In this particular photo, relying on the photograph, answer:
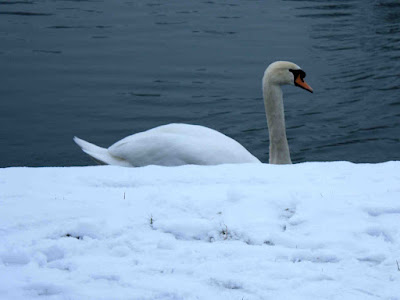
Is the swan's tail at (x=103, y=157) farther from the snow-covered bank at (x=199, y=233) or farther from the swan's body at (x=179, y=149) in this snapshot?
the snow-covered bank at (x=199, y=233)

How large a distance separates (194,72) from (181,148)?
5611 mm

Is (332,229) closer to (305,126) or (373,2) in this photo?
(305,126)

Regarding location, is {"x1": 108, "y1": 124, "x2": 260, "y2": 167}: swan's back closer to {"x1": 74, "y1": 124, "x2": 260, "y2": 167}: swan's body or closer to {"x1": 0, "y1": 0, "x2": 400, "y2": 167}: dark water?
{"x1": 74, "y1": 124, "x2": 260, "y2": 167}: swan's body

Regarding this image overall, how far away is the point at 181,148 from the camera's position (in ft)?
23.2

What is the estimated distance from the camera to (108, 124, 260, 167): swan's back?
6969mm

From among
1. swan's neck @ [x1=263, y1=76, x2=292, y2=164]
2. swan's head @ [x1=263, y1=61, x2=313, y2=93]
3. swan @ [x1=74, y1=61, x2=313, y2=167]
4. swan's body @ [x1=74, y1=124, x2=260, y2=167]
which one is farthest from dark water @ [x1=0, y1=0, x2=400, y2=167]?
swan's body @ [x1=74, y1=124, x2=260, y2=167]

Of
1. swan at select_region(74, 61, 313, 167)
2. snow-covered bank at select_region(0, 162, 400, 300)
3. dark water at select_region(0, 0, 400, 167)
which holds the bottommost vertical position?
dark water at select_region(0, 0, 400, 167)

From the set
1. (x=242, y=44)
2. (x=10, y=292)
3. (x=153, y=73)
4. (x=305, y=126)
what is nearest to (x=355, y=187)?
(x=10, y=292)

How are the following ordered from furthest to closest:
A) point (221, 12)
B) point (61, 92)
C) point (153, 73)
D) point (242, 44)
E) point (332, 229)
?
point (221, 12) < point (242, 44) < point (153, 73) < point (61, 92) < point (332, 229)

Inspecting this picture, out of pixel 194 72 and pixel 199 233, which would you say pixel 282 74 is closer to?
pixel 194 72

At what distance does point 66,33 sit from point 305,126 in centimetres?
592

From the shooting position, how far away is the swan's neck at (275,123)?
8.23 meters

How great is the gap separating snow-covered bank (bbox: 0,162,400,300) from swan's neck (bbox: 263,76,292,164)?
3513mm

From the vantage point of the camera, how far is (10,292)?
9.77 feet
